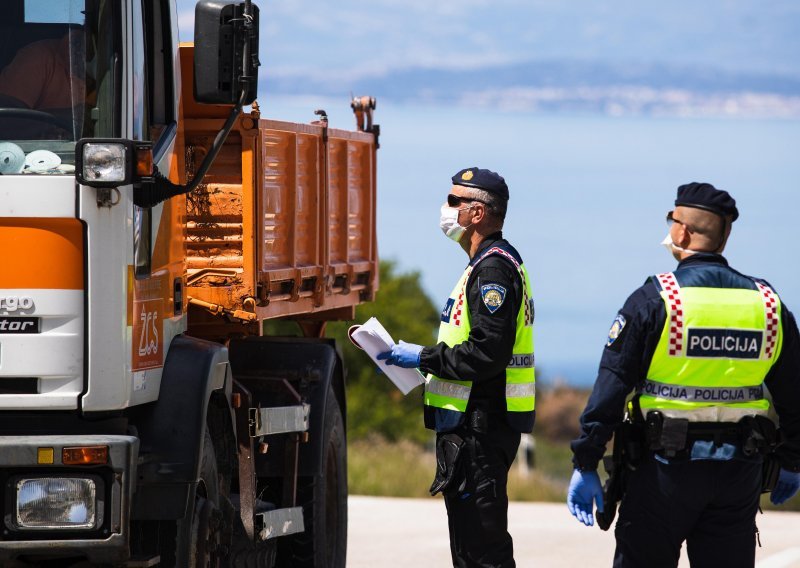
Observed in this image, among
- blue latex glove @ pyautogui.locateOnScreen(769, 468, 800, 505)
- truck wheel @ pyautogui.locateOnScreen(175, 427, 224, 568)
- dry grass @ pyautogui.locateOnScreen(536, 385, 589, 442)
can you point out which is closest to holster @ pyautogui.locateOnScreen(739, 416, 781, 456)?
blue latex glove @ pyautogui.locateOnScreen(769, 468, 800, 505)

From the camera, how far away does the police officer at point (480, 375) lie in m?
7.44

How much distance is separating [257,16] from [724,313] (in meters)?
2.08

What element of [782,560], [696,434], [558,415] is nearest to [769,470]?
[696,434]

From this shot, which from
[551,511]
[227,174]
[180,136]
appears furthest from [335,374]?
[551,511]

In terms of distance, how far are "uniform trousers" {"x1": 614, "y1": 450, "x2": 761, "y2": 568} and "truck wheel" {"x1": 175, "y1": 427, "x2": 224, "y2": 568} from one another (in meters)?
1.58

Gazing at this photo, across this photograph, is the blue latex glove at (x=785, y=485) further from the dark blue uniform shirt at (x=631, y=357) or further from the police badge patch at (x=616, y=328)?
the police badge patch at (x=616, y=328)

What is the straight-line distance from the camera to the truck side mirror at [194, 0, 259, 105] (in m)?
6.47

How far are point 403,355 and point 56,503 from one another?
2059 mm

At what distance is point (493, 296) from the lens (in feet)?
24.5

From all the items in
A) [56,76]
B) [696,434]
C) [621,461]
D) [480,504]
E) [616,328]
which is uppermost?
[56,76]

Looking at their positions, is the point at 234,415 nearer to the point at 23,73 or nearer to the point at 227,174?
the point at 227,174

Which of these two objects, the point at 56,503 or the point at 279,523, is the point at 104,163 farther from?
the point at 279,523

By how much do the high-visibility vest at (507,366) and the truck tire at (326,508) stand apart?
156 centimetres

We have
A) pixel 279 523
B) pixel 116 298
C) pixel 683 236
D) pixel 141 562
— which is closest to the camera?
pixel 116 298
